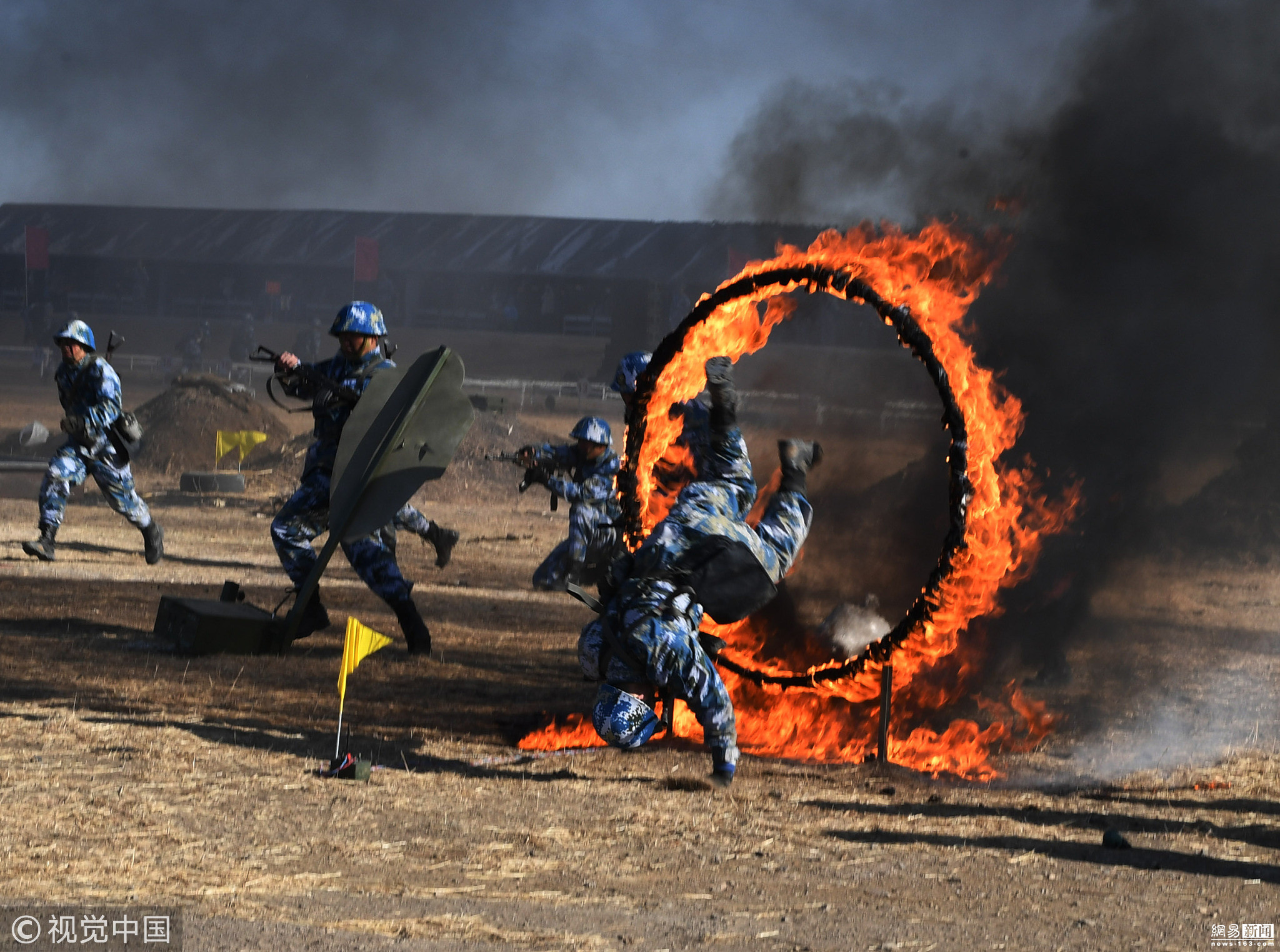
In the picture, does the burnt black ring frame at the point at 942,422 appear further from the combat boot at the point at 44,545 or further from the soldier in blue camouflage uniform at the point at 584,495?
the combat boot at the point at 44,545

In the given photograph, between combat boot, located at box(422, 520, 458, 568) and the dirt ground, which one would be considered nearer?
the dirt ground

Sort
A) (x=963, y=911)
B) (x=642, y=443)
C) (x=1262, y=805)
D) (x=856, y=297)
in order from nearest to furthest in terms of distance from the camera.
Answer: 1. (x=963, y=911)
2. (x=1262, y=805)
3. (x=856, y=297)
4. (x=642, y=443)

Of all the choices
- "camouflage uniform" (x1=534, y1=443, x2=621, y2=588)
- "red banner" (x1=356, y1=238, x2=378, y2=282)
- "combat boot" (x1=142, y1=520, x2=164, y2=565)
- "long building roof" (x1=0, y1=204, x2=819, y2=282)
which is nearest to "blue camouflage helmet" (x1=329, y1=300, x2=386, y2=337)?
"camouflage uniform" (x1=534, y1=443, x2=621, y2=588)

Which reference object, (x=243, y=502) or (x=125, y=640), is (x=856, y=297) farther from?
(x=243, y=502)

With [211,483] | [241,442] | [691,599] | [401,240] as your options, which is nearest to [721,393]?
[691,599]

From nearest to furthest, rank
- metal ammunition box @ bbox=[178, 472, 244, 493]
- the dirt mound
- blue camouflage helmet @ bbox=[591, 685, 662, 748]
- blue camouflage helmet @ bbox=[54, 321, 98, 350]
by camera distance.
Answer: blue camouflage helmet @ bbox=[591, 685, 662, 748] → blue camouflage helmet @ bbox=[54, 321, 98, 350] → metal ammunition box @ bbox=[178, 472, 244, 493] → the dirt mound

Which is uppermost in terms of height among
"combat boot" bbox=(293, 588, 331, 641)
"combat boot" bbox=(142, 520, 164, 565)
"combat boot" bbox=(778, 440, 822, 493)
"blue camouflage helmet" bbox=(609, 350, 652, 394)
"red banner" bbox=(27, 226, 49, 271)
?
"red banner" bbox=(27, 226, 49, 271)

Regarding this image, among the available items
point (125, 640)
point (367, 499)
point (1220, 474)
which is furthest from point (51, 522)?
point (1220, 474)

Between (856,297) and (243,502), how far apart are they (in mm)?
13641

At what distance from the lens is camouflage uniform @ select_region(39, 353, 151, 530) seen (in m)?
11.7

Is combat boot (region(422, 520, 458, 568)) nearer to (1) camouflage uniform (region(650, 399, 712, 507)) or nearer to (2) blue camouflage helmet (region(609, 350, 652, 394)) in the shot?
(1) camouflage uniform (region(650, 399, 712, 507))

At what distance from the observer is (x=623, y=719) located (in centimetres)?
584

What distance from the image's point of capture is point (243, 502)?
61.1 feet

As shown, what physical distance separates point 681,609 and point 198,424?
18.3 metres
